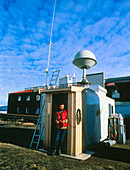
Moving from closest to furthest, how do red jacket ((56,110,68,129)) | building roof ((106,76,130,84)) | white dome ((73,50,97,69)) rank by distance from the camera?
red jacket ((56,110,68,129)) < white dome ((73,50,97,69)) < building roof ((106,76,130,84))

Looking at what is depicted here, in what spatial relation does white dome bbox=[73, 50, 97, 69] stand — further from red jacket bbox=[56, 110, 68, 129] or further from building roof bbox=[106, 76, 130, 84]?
building roof bbox=[106, 76, 130, 84]

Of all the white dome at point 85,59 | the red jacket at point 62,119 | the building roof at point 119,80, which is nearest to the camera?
the red jacket at point 62,119

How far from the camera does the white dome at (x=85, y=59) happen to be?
26.7 feet

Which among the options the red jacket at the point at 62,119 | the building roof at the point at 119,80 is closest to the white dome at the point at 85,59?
the red jacket at the point at 62,119

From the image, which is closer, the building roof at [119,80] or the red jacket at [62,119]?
the red jacket at [62,119]

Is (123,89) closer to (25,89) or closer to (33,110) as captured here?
(33,110)

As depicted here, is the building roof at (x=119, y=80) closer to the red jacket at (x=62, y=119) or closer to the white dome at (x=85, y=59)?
the white dome at (x=85, y=59)

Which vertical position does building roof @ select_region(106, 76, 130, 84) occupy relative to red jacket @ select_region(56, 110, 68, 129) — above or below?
above

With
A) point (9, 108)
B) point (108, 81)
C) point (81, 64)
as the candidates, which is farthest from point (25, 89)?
point (81, 64)

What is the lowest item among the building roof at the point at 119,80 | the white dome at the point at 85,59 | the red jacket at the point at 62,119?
the red jacket at the point at 62,119

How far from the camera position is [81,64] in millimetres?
8516

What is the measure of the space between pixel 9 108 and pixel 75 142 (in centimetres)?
3619

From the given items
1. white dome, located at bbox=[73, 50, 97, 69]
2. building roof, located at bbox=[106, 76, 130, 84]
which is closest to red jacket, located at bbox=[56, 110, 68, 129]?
white dome, located at bbox=[73, 50, 97, 69]

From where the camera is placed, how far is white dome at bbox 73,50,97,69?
8125 mm
